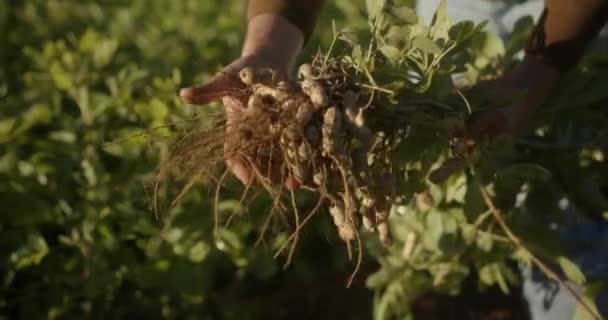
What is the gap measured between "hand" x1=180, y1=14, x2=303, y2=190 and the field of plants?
30mm

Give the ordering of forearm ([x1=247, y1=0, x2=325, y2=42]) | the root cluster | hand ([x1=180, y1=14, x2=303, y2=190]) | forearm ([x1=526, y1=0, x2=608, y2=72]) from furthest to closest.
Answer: forearm ([x1=247, y1=0, x2=325, y2=42]) → forearm ([x1=526, y1=0, x2=608, y2=72]) → hand ([x1=180, y1=14, x2=303, y2=190]) → the root cluster

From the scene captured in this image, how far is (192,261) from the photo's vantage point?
1.92 metres

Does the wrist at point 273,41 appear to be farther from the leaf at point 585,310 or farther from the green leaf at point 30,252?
the green leaf at point 30,252

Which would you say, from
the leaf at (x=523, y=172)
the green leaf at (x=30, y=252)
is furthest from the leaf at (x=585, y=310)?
the green leaf at (x=30, y=252)

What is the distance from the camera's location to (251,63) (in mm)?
1293

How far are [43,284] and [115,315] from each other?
0.20m

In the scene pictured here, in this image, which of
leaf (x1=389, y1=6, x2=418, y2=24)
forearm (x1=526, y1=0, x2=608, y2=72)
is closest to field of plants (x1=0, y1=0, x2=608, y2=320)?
leaf (x1=389, y1=6, x2=418, y2=24)

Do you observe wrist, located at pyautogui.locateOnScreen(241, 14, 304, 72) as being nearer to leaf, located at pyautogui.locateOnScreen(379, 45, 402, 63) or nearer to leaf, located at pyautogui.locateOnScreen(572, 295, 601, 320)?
leaf, located at pyautogui.locateOnScreen(379, 45, 402, 63)

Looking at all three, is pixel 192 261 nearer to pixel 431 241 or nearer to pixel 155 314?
pixel 155 314

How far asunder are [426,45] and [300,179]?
9.7 inches

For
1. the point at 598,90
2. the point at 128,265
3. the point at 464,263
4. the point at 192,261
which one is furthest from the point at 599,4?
the point at 128,265

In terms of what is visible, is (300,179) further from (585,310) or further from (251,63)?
(585,310)

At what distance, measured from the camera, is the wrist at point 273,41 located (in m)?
1.33

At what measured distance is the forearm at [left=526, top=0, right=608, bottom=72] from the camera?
127 cm
